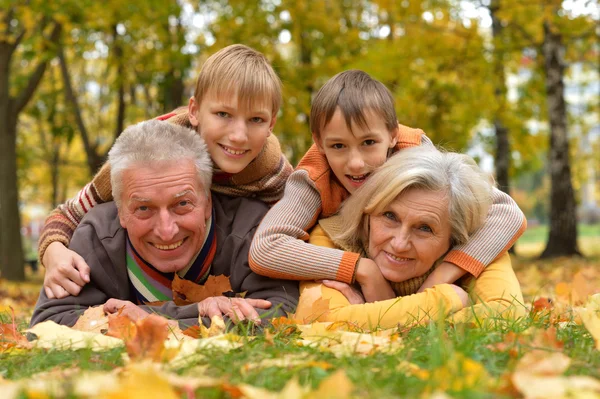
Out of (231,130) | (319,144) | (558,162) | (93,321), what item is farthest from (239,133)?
(558,162)

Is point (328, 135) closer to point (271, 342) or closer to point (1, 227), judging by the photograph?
point (271, 342)

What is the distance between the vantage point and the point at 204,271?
3.73 meters

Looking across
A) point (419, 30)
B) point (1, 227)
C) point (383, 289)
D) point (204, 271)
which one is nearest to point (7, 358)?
point (204, 271)

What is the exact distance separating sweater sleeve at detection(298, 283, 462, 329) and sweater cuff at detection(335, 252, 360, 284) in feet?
0.37

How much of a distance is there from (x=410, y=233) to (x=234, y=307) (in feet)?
3.10

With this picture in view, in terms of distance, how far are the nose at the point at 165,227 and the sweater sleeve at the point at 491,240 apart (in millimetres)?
1380

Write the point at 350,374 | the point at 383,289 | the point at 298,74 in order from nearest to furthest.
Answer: the point at 350,374 < the point at 383,289 < the point at 298,74

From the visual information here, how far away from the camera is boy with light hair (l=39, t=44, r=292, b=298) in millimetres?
3719

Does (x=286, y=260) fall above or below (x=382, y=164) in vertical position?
below

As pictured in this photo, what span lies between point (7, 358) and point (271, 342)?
0.97 m

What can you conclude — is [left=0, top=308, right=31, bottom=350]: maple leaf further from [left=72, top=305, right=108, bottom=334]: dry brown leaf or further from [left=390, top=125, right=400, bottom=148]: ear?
[left=390, top=125, right=400, bottom=148]: ear

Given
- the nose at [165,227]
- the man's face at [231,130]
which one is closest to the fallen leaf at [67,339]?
the nose at [165,227]

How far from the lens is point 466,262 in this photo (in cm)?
356

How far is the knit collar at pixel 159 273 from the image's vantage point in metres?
3.66
